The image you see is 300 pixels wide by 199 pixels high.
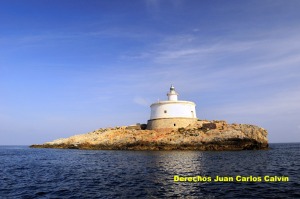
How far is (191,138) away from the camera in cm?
5084

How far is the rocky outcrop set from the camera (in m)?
49.1

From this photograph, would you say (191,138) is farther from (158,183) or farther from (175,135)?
(158,183)

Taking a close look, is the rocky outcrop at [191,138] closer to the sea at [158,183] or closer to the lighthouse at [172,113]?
the lighthouse at [172,113]

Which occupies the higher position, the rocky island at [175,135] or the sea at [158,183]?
the rocky island at [175,135]

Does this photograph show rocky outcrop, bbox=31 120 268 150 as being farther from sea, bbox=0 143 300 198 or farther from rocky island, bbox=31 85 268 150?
sea, bbox=0 143 300 198

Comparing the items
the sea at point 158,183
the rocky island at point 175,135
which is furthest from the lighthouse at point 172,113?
the sea at point 158,183

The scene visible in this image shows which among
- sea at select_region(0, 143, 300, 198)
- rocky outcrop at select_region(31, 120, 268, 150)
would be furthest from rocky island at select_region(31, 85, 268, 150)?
sea at select_region(0, 143, 300, 198)

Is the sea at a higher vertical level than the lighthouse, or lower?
lower

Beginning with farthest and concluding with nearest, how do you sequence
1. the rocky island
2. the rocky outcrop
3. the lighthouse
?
1. the lighthouse
2. the rocky island
3. the rocky outcrop

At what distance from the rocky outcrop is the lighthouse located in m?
2.00

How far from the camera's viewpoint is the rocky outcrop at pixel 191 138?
161 ft

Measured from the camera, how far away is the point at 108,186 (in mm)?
19188

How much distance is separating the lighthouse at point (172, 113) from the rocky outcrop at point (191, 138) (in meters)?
2.00

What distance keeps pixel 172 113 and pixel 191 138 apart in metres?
10.5
